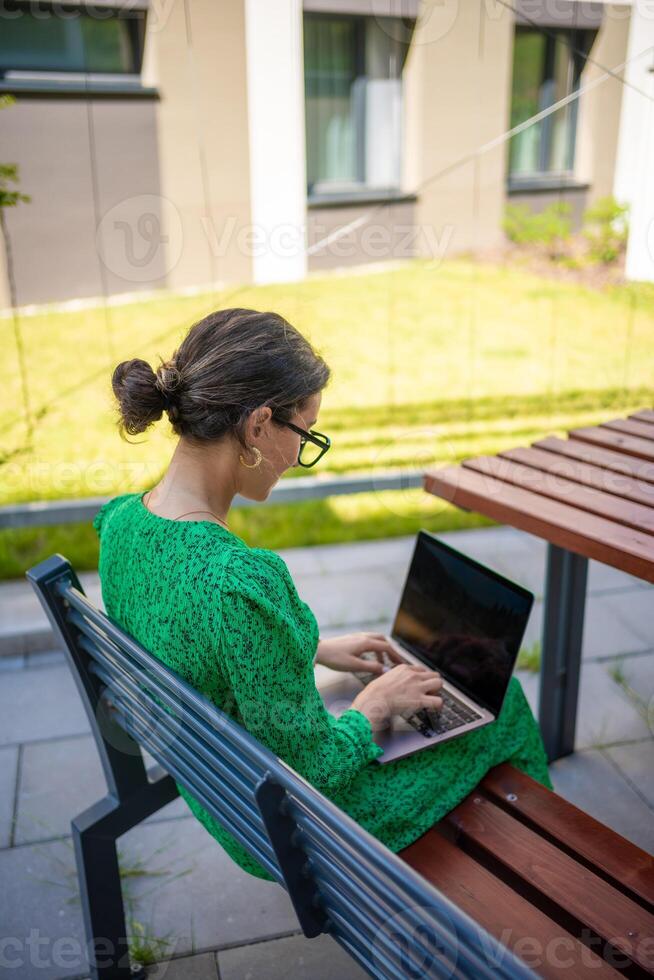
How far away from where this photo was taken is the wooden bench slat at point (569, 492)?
76.5 inches

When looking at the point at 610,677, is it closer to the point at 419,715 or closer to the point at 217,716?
the point at 419,715

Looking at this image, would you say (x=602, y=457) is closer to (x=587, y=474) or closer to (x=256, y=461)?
(x=587, y=474)

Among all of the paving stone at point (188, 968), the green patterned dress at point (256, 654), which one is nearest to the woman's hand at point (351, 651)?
the green patterned dress at point (256, 654)

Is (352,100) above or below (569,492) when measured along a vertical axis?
above

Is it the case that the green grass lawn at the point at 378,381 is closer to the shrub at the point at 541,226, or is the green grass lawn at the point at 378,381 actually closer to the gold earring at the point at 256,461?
the shrub at the point at 541,226

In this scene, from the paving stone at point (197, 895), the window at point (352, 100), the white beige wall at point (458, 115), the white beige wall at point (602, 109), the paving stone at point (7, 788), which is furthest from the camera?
the window at point (352, 100)

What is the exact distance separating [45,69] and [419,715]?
4.84m

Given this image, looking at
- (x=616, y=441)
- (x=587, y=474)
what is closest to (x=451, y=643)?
(x=587, y=474)

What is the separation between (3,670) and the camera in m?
3.26

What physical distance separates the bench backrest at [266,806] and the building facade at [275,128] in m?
2.52

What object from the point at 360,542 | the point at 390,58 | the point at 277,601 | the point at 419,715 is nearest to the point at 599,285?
the point at 390,58

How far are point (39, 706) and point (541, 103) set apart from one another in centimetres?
608

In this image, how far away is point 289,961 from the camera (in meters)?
1.95

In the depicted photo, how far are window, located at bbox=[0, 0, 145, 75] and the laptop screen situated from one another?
4338 millimetres
